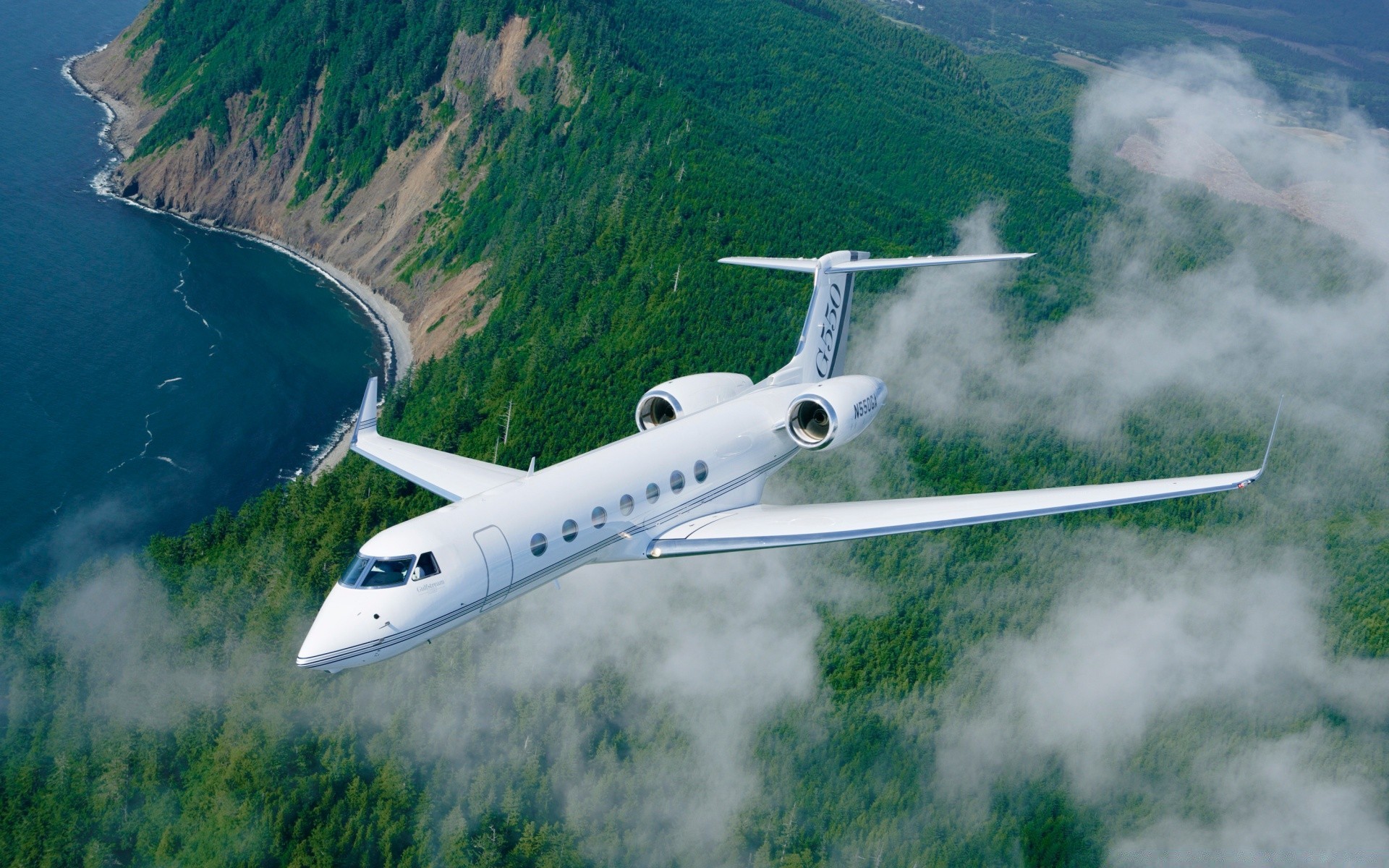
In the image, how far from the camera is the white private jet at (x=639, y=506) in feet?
116

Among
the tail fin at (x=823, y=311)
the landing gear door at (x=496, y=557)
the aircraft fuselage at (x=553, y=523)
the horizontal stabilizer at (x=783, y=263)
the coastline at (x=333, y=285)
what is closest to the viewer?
the aircraft fuselage at (x=553, y=523)

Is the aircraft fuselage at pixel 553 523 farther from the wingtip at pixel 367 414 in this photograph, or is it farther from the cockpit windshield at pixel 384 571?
the wingtip at pixel 367 414

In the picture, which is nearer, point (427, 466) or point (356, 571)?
point (356, 571)

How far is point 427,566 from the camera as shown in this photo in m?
35.6

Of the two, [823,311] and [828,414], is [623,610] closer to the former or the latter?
[823,311]

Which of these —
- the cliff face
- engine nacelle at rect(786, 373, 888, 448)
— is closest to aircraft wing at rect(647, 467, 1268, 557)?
engine nacelle at rect(786, 373, 888, 448)

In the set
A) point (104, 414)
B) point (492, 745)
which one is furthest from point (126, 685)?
point (104, 414)

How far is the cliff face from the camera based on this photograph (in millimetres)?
152125

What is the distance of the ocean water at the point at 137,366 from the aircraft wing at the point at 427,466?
200 feet

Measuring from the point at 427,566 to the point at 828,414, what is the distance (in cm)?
2060

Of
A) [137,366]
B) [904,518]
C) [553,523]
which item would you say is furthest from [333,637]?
[137,366]

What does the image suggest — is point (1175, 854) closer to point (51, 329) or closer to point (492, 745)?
point (492, 745)

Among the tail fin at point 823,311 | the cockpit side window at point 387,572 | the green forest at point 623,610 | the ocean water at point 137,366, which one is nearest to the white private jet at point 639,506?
the cockpit side window at point 387,572

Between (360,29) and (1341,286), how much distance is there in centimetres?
17474
